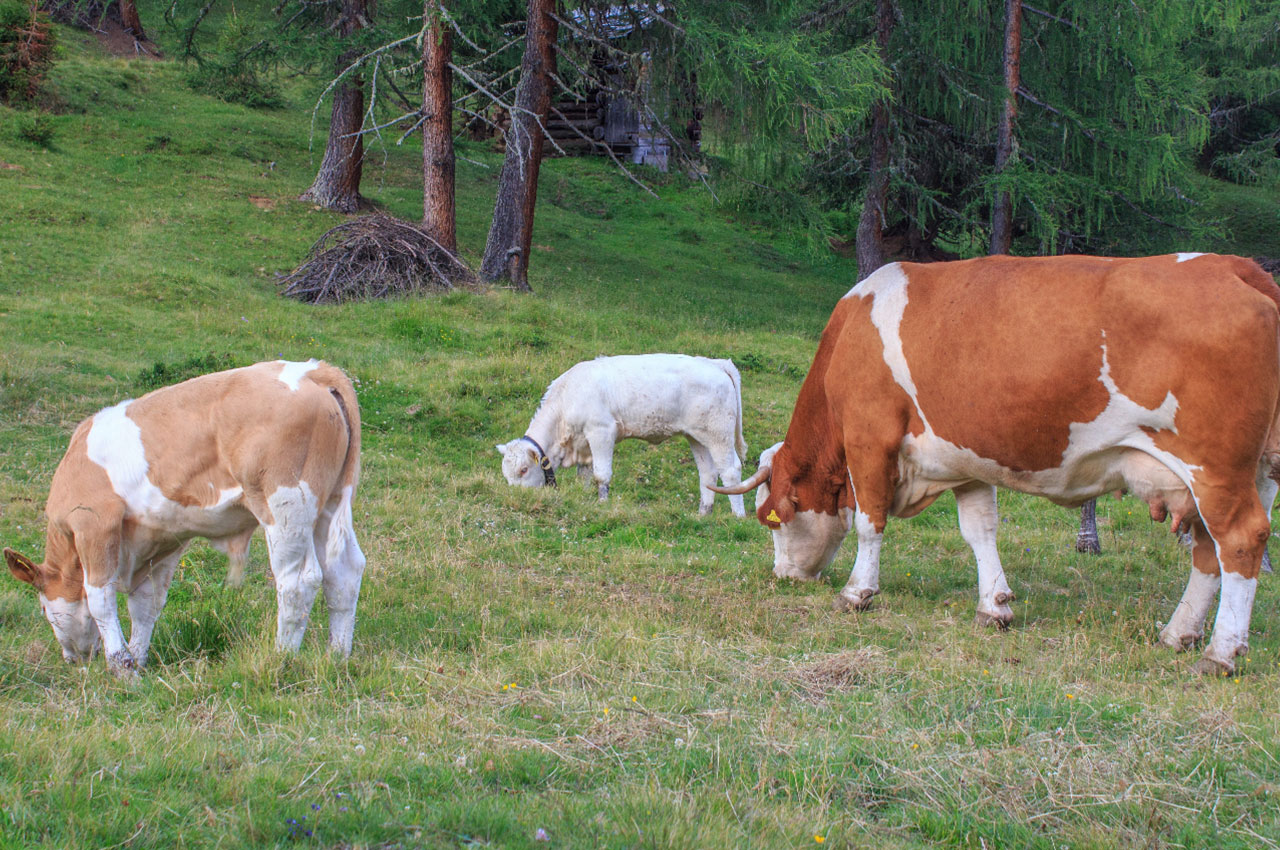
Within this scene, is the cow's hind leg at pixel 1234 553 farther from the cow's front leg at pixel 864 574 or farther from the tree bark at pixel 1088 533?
the tree bark at pixel 1088 533

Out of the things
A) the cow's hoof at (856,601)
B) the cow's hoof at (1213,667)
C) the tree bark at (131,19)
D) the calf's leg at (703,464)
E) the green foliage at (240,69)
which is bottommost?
the calf's leg at (703,464)

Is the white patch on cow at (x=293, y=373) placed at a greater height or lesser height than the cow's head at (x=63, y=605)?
greater

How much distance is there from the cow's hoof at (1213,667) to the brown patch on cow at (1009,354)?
1.37 metres

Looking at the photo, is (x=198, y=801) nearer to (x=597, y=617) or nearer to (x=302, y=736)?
(x=302, y=736)

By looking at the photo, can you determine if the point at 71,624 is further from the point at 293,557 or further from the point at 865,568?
the point at 865,568

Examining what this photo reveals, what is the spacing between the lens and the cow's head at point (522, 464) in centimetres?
1148

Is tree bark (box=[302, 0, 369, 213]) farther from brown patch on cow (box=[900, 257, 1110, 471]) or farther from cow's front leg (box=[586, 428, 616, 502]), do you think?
brown patch on cow (box=[900, 257, 1110, 471])

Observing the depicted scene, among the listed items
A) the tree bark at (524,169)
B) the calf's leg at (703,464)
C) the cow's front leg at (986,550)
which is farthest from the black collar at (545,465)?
the tree bark at (524,169)

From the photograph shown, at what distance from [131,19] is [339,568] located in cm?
3404

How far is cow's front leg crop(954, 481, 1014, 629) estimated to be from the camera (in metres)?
6.90

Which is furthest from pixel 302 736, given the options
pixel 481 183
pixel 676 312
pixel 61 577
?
pixel 481 183

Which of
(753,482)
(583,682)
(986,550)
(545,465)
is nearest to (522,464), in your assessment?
(545,465)

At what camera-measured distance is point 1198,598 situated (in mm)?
6324

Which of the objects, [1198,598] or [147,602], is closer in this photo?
[147,602]
